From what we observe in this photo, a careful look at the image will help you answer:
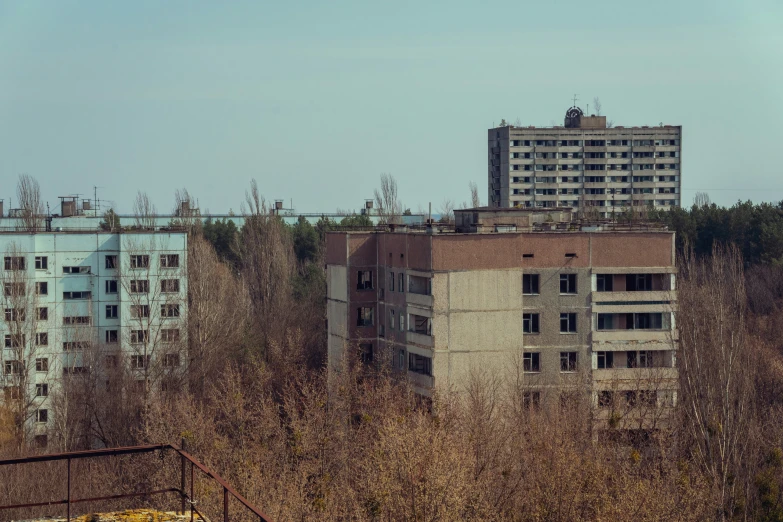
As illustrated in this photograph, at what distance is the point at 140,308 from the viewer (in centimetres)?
4022

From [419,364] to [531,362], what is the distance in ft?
10.4

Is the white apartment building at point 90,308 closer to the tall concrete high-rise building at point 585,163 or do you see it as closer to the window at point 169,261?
the window at point 169,261

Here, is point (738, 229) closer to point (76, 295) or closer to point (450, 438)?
point (76, 295)

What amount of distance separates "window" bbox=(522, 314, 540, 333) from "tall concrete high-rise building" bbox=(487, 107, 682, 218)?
157 feet

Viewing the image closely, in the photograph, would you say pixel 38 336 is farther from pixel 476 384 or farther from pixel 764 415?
pixel 764 415

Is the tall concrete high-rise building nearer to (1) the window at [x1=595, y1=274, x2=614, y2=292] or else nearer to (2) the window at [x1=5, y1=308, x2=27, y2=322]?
(2) the window at [x1=5, y1=308, x2=27, y2=322]

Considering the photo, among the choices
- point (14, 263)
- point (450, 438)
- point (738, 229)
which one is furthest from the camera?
point (738, 229)

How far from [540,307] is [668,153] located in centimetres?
5223

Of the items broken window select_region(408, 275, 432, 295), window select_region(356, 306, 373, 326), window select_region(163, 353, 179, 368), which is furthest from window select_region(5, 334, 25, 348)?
broken window select_region(408, 275, 432, 295)

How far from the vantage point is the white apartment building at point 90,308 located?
38438 millimetres

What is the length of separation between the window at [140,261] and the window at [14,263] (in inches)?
154

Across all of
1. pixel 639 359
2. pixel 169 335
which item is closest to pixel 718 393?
pixel 639 359

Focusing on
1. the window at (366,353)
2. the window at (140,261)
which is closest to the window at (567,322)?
the window at (366,353)

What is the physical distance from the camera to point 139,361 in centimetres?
3972
